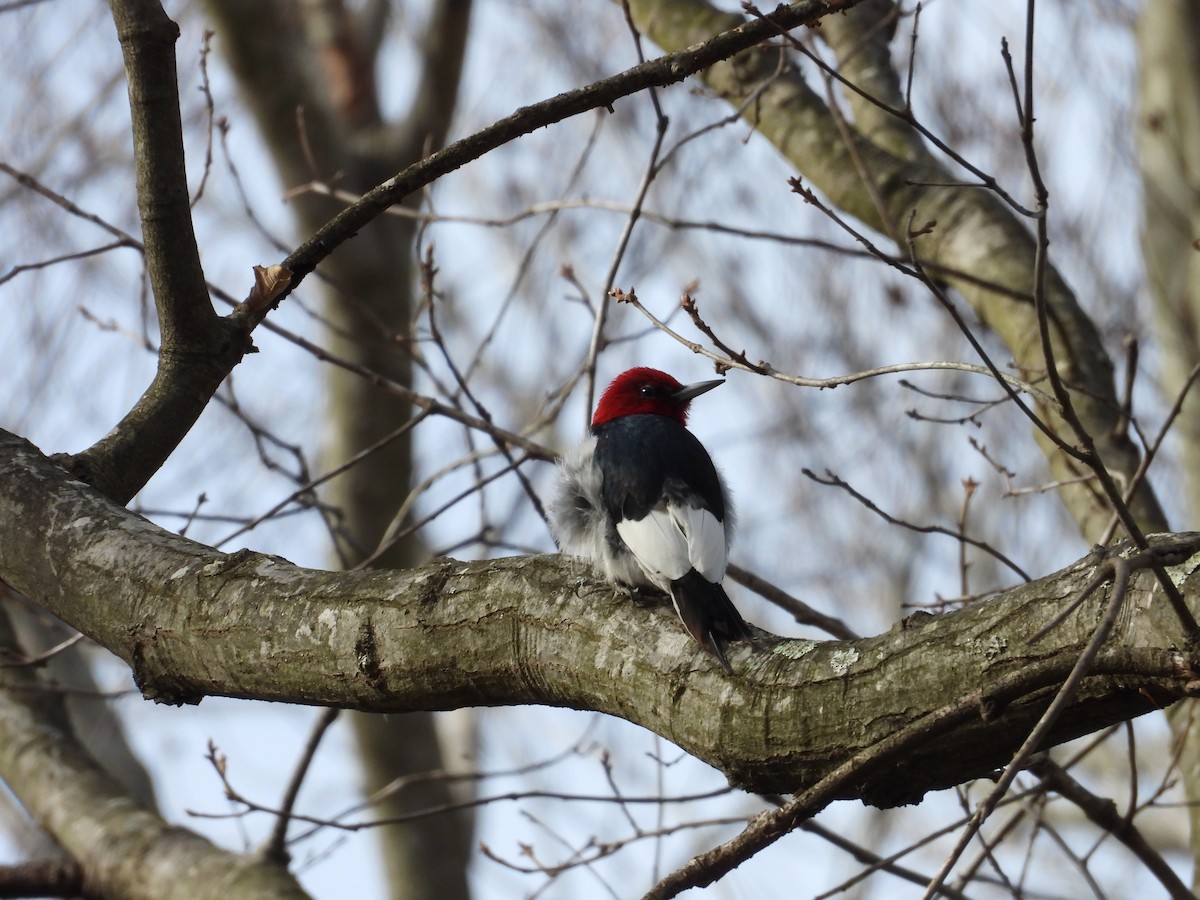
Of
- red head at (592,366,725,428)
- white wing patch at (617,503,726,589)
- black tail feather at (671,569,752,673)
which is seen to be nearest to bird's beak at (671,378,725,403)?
red head at (592,366,725,428)

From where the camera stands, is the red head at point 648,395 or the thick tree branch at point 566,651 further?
the red head at point 648,395

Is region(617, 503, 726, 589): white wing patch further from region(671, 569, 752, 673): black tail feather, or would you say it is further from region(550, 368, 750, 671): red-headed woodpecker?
region(671, 569, 752, 673): black tail feather

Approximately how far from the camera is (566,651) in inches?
72.0

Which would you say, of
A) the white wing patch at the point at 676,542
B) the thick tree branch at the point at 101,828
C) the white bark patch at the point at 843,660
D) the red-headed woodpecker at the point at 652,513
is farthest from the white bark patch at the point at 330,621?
the thick tree branch at the point at 101,828

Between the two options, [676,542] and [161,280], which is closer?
[161,280]

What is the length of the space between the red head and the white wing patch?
1137mm

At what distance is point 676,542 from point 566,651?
2.36 feet

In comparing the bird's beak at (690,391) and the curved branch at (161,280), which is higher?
the bird's beak at (690,391)

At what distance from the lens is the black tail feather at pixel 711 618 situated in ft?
5.88

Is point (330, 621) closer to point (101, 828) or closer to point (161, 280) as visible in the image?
point (161, 280)

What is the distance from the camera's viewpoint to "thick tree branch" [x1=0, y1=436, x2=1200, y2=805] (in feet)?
4.74

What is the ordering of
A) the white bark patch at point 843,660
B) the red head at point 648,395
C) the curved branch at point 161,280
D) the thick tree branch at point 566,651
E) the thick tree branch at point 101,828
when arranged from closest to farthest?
the thick tree branch at point 566,651 → the white bark patch at point 843,660 → the curved branch at point 161,280 → the thick tree branch at point 101,828 → the red head at point 648,395

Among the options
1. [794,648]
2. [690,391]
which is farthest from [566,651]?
[690,391]

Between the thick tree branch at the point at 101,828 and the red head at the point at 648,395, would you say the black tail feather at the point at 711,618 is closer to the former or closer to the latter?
the red head at the point at 648,395
